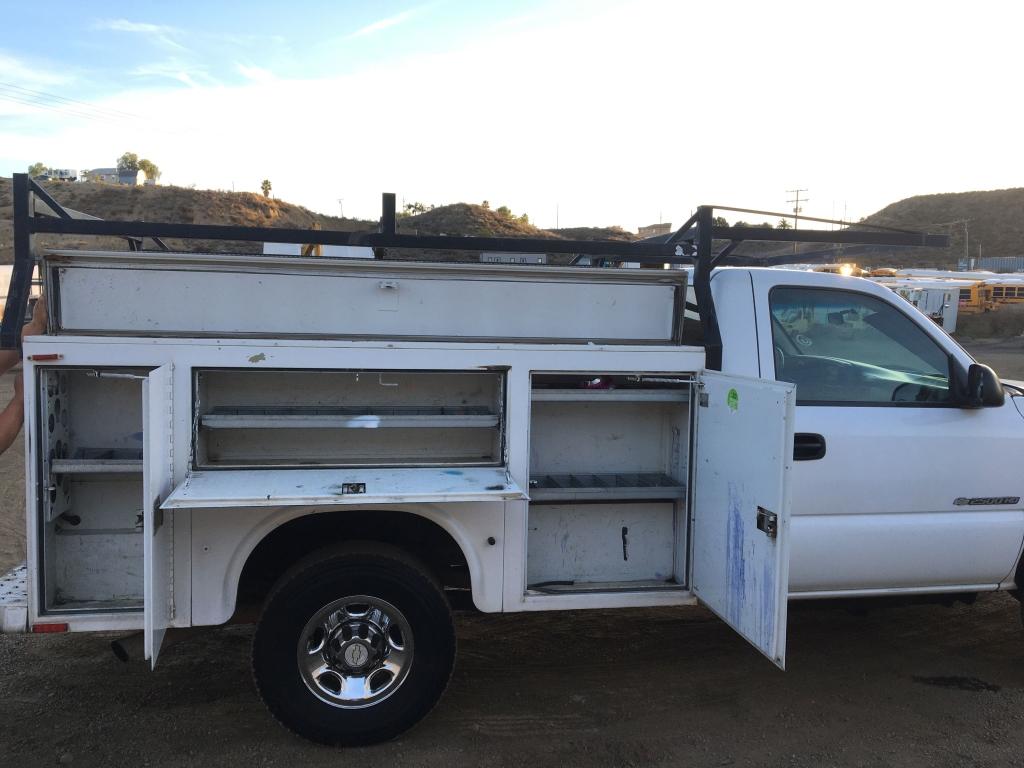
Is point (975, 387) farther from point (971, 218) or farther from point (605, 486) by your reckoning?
point (971, 218)

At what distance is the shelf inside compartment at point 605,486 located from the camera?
389cm

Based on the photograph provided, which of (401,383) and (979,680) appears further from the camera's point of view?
(979,680)

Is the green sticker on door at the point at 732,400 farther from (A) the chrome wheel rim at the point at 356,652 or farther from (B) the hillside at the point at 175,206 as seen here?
(B) the hillside at the point at 175,206

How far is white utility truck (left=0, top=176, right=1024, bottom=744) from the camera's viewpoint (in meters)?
3.45

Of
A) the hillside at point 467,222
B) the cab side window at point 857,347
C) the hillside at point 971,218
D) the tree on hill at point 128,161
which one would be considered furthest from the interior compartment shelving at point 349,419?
the tree on hill at point 128,161

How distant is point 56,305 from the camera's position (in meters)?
3.56

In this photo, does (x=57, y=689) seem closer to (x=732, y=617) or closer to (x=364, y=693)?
(x=364, y=693)

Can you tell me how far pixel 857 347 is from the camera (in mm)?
4195

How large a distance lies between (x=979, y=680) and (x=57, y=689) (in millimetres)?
4738

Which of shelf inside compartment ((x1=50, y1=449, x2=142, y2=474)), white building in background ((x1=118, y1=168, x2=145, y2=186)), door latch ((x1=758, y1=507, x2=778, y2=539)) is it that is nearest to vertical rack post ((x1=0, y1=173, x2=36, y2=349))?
shelf inside compartment ((x1=50, y1=449, x2=142, y2=474))

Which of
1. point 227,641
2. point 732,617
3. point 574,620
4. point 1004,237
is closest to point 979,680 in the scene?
point 732,617

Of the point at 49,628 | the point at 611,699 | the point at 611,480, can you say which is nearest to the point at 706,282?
the point at 611,480

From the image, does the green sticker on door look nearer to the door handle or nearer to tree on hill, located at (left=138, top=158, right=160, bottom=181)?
the door handle

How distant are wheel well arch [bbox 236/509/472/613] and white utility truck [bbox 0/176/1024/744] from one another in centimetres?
1
